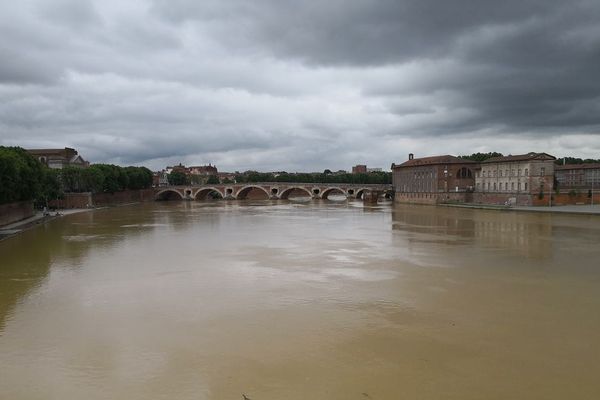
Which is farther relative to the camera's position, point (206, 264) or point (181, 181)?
point (181, 181)

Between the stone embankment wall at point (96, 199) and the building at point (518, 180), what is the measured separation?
5495cm

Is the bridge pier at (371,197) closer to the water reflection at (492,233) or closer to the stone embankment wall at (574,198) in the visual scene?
the stone embankment wall at (574,198)

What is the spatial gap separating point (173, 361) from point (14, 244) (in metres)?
24.7

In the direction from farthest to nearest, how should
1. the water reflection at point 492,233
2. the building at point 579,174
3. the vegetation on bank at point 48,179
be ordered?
1. the building at point 579,174
2. the vegetation on bank at point 48,179
3. the water reflection at point 492,233

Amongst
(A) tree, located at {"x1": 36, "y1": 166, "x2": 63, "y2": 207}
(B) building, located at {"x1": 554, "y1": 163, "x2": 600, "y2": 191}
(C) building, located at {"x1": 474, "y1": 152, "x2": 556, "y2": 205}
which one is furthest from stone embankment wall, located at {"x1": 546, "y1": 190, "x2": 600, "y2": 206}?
(A) tree, located at {"x1": 36, "y1": 166, "x2": 63, "y2": 207}

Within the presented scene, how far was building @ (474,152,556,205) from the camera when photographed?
195ft

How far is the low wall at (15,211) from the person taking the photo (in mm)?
39312

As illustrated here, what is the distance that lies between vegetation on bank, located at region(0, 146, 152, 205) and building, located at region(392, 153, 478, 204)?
48.0 meters

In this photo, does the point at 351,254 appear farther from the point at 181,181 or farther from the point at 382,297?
the point at 181,181

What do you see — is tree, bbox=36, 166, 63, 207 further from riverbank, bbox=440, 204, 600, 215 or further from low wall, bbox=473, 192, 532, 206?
low wall, bbox=473, 192, 532, 206

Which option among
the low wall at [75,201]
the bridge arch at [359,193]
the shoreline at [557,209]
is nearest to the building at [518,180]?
the shoreline at [557,209]

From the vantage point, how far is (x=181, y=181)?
5856 inches

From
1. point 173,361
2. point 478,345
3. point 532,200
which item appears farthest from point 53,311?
point 532,200

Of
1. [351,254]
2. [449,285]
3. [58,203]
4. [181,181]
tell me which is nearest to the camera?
[449,285]
